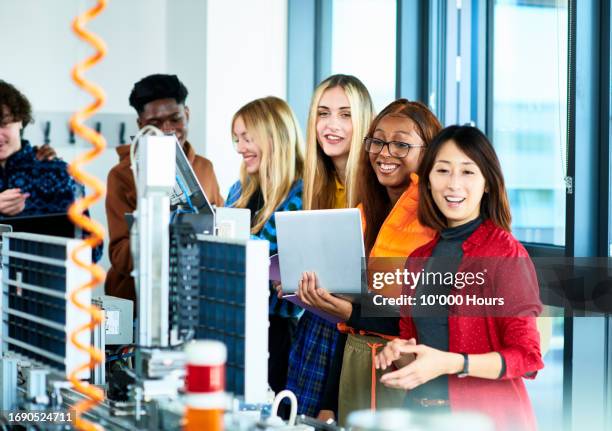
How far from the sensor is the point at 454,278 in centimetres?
200

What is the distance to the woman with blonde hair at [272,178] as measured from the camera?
2.88 m

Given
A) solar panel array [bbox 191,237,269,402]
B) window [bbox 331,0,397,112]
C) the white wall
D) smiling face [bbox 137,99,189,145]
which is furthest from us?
the white wall

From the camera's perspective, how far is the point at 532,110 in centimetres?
347

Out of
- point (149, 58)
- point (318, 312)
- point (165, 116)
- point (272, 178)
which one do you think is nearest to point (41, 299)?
point (318, 312)

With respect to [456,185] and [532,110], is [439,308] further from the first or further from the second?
Answer: [532,110]

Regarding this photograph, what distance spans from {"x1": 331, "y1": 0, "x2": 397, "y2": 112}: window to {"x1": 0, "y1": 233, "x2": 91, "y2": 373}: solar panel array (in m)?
2.66

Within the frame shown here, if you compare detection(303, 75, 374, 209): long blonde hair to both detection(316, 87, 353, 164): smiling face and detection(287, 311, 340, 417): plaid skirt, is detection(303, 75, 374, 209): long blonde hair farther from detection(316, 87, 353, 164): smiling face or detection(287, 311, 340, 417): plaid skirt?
detection(287, 311, 340, 417): plaid skirt

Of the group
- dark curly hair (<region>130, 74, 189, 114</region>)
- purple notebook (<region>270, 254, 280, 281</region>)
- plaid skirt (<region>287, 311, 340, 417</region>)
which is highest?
dark curly hair (<region>130, 74, 189, 114</region>)

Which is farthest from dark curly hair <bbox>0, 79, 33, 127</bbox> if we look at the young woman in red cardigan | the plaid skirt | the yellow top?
the young woman in red cardigan

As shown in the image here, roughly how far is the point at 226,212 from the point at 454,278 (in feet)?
1.76

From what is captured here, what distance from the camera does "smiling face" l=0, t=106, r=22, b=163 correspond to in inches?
120

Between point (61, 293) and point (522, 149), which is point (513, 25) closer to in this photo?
point (522, 149)

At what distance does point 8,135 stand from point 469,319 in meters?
1.86

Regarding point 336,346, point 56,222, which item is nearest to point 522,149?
point 336,346
